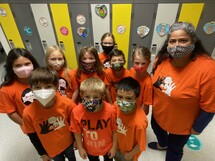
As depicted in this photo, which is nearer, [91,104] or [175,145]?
[91,104]

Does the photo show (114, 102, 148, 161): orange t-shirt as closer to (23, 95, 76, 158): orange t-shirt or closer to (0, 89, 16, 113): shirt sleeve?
(23, 95, 76, 158): orange t-shirt

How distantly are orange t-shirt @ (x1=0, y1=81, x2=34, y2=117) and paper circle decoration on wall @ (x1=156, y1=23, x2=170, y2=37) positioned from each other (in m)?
2.60

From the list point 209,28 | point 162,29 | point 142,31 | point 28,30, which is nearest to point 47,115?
point 142,31

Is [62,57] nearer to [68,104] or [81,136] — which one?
[68,104]

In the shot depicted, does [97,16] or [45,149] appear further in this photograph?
[97,16]

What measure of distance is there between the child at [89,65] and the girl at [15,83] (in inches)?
19.1

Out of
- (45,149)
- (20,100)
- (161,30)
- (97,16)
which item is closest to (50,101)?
(20,100)

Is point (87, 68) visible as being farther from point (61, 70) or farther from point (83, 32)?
point (83, 32)

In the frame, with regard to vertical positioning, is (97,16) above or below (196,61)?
above

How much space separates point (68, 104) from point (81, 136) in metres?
0.30

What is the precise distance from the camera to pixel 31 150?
6.38 feet

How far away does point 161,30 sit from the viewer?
9.53 feet

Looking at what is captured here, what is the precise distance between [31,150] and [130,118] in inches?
63.2

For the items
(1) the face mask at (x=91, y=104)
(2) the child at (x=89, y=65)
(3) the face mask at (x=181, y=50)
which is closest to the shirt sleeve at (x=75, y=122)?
(1) the face mask at (x=91, y=104)
